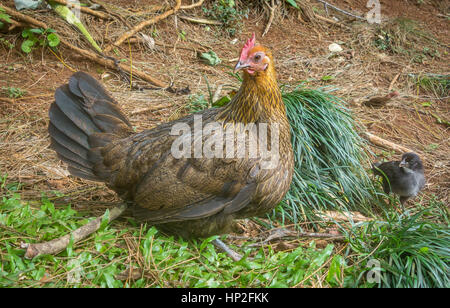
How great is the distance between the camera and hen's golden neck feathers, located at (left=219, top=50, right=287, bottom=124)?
3141 millimetres

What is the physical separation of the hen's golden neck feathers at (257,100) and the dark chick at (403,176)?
1794 millimetres

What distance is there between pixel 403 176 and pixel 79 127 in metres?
3.33

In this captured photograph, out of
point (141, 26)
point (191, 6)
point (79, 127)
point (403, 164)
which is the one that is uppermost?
point (191, 6)

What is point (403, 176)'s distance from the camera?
4.09m

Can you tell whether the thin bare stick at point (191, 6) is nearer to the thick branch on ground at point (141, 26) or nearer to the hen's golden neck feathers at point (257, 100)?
the thick branch on ground at point (141, 26)

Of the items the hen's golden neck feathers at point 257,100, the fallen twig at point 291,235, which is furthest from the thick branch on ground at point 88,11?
the fallen twig at point 291,235

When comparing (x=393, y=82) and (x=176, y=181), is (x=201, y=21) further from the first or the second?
(x=176, y=181)

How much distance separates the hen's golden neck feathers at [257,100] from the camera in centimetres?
314

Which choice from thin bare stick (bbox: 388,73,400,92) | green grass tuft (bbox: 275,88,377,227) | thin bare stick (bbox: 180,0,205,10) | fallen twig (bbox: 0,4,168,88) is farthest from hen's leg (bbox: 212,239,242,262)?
thin bare stick (bbox: 180,0,205,10)

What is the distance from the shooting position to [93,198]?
3.90 m

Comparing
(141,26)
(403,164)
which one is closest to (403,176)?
(403,164)

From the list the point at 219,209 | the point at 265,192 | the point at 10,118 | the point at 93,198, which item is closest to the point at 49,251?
the point at 93,198

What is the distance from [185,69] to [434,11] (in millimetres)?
6211

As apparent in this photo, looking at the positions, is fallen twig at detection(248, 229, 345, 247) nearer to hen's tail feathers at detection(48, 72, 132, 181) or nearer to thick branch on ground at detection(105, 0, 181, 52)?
hen's tail feathers at detection(48, 72, 132, 181)
